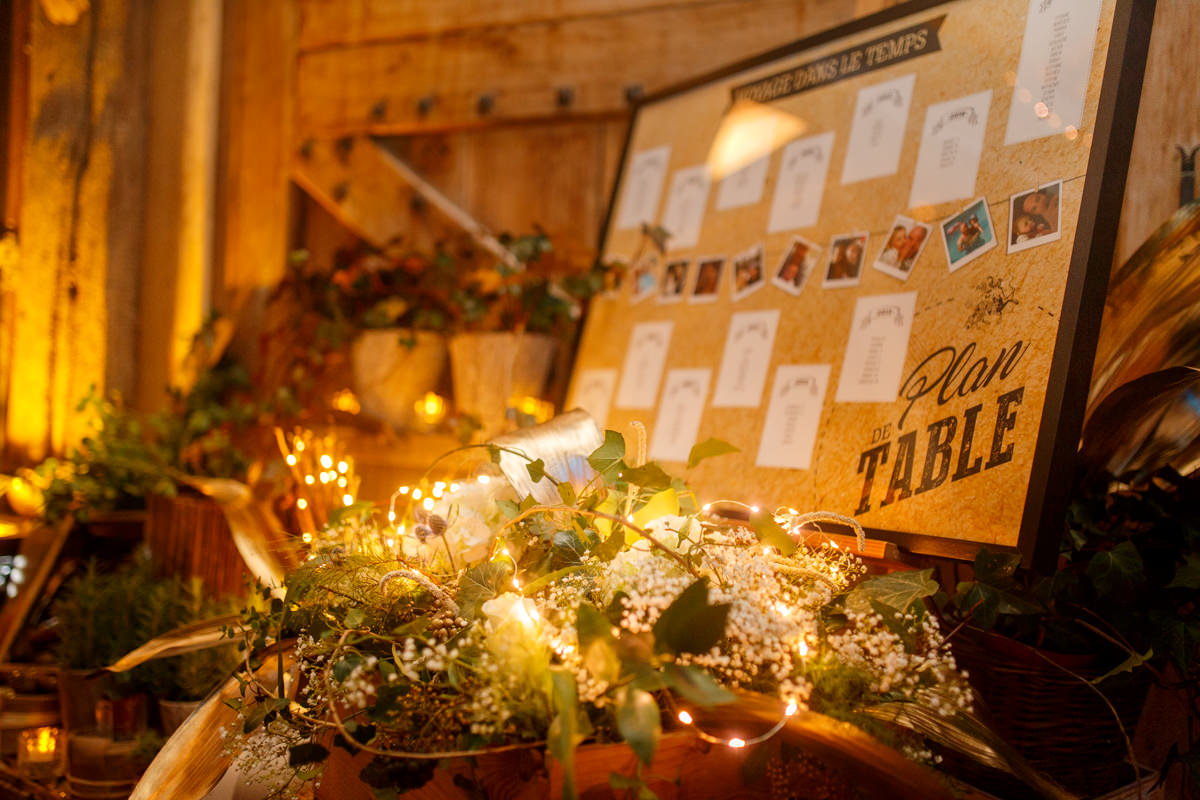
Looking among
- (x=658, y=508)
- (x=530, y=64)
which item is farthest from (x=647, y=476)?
(x=530, y=64)

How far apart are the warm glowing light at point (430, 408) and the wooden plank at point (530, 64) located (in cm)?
93

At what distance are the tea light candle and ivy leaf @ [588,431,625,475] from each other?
1499 millimetres

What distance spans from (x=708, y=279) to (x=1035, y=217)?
79 centimetres

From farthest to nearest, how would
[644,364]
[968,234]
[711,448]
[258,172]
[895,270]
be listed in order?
1. [258,172]
2. [644,364]
3. [895,270]
4. [968,234]
5. [711,448]

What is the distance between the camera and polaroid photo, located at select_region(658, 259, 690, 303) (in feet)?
7.04

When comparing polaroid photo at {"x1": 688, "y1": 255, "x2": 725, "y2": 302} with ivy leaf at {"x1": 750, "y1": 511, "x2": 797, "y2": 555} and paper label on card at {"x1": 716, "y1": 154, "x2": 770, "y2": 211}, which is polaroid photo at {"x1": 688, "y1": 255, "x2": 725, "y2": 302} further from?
ivy leaf at {"x1": 750, "y1": 511, "x2": 797, "y2": 555}

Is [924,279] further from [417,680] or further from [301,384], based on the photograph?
[301,384]

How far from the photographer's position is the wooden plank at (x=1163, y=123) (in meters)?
1.69

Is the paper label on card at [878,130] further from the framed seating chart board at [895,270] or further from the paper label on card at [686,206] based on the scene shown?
the paper label on card at [686,206]

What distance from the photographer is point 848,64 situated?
1.88 m

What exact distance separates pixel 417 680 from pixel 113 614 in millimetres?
1333

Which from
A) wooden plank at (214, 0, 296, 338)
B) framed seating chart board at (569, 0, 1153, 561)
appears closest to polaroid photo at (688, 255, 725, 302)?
framed seating chart board at (569, 0, 1153, 561)

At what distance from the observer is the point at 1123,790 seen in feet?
4.56

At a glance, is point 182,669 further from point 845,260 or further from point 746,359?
point 845,260
